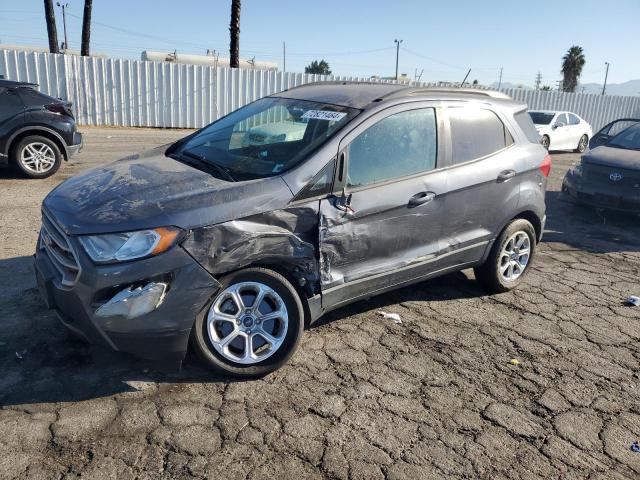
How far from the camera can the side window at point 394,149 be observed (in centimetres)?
378

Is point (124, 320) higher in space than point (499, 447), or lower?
higher

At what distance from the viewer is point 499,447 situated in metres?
2.96

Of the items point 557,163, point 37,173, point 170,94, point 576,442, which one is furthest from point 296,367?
point 170,94

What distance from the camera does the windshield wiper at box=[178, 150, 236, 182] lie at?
360 cm

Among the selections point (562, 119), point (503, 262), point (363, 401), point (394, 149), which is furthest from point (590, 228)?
point (562, 119)

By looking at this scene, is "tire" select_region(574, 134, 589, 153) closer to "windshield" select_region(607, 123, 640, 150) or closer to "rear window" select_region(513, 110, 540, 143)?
"windshield" select_region(607, 123, 640, 150)

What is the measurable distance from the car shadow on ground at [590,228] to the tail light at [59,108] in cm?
779

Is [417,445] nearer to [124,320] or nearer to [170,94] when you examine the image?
[124,320]

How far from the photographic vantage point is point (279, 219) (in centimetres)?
338

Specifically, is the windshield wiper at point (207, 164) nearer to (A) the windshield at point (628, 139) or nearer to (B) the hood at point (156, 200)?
(B) the hood at point (156, 200)

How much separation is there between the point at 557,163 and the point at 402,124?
13.3m

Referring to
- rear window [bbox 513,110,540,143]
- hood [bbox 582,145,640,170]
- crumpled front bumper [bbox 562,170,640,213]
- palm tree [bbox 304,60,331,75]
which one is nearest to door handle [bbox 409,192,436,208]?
rear window [bbox 513,110,540,143]

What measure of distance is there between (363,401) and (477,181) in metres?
2.18

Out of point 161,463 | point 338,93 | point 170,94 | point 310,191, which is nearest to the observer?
point 161,463
